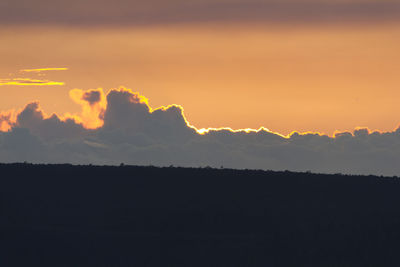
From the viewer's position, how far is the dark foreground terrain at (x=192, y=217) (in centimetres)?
7712

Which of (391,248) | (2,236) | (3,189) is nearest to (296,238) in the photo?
(391,248)

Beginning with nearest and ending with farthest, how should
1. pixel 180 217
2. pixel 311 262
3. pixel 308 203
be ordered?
pixel 311 262
pixel 180 217
pixel 308 203

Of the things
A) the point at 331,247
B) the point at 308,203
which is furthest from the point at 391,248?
the point at 308,203

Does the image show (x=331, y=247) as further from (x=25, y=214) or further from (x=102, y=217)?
(x=25, y=214)

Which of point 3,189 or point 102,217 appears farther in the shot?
point 3,189

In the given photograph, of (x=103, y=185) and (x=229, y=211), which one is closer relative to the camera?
(x=229, y=211)

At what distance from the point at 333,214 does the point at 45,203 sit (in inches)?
1052

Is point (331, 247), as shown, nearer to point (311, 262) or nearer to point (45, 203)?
point (311, 262)

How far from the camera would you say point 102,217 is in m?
88.5

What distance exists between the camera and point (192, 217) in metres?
88.0

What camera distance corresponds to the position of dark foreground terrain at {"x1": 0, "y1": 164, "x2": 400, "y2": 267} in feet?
253

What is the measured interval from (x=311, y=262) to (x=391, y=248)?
755cm

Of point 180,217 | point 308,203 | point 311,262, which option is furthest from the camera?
point 308,203

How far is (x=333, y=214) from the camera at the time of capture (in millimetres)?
90125
